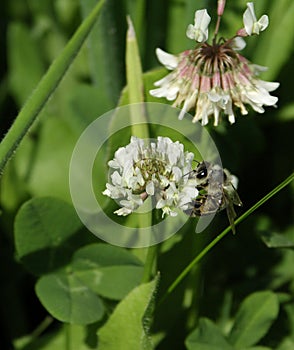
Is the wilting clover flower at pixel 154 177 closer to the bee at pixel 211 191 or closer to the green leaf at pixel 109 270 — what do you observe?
the bee at pixel 211 191

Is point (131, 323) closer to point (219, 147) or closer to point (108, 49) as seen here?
point (219, 147)

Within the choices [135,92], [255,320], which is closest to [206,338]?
[255,320]

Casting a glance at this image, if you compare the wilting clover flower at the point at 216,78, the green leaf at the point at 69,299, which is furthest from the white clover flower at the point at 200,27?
the green leaf at the point at 69,299

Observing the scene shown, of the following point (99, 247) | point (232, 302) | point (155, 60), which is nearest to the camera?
point (99, 247)

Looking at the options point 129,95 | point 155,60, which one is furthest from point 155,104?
point 155,60

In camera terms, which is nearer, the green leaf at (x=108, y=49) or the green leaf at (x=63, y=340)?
the green leaf at (x=63, y=340)

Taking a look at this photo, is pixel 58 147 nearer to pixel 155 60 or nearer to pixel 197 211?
pixel 155 60
